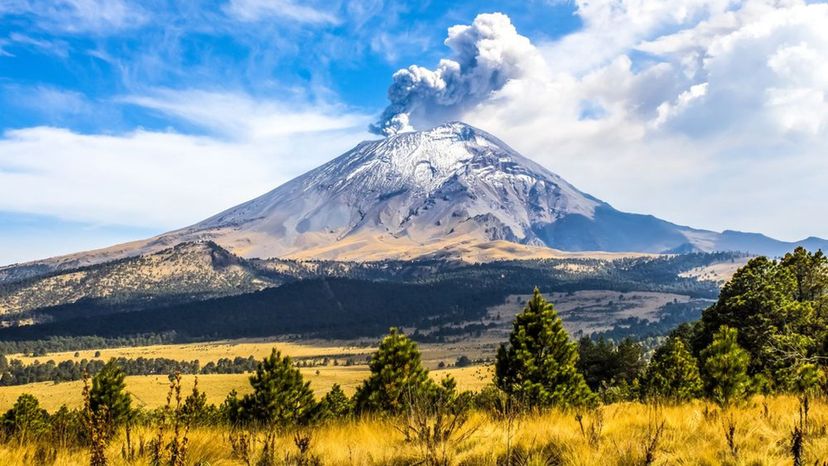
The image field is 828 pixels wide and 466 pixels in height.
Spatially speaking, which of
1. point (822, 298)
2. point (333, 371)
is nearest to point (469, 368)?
point (333, 371)

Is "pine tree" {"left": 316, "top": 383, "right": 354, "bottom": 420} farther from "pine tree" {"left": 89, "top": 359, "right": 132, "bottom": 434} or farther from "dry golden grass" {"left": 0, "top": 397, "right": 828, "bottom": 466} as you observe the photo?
"dry golden grass" {"left": 0, "top": 397, "right": 828, "bottom": 466}

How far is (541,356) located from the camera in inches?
1173

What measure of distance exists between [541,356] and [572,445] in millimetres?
23660

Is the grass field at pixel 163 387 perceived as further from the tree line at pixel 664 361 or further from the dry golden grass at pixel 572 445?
the dry golden grass at pixel 572 445

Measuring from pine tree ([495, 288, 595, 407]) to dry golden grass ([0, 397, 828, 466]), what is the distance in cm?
2062

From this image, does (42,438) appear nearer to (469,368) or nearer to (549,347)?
(549,347)

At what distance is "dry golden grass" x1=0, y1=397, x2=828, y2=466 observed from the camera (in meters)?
6.54

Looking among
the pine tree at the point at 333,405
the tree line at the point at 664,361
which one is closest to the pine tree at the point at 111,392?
the tree line at the point at 664,361

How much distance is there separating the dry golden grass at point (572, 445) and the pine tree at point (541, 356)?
67.6 ft

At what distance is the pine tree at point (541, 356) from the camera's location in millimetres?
29266

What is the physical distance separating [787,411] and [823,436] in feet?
7.43

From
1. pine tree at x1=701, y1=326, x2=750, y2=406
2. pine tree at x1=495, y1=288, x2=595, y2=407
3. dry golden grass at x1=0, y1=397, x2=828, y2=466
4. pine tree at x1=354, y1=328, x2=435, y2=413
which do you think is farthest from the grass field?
dry golden grass at x1=0, y1=397, x2=828, y2=466

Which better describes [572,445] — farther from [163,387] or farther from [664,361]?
[163,387]

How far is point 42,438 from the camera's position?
323 inches
